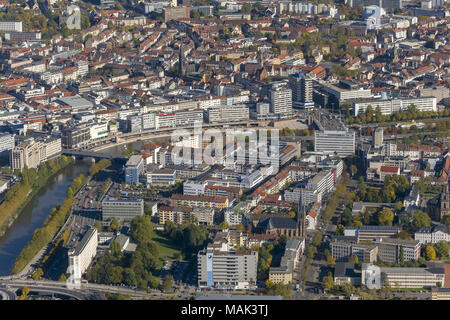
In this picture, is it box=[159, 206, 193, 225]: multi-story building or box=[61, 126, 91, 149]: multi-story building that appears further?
box=[61, 126, 91, 149]: multi-story building

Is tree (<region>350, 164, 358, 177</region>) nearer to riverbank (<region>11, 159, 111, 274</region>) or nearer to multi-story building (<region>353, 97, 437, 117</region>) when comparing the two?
multi-story building (<region>353, 97, 437, 117</region>)

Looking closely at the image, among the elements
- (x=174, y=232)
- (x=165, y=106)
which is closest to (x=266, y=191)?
(x=174, y=232)

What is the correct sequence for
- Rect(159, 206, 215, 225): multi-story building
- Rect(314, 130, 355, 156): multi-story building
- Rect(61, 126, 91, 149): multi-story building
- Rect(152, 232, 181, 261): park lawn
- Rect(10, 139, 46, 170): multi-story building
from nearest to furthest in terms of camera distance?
Rect(152, 232, 181, 261): park lawn < Rect(159, 206, 215, 225): multi-story building < Rect(10, 139, 46, 170): multi-story building < Rect(314, 130, 355, 156): multi-story building < Rect(61, 126, 91, 149): multi-story building

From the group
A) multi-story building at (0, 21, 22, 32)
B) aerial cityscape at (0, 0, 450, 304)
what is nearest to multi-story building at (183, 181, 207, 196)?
aerial cityscape at (0, 0, 450, 304)

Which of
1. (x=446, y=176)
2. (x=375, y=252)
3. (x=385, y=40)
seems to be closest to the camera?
(x=375, y=252)

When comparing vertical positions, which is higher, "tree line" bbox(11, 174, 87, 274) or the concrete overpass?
the concrete overpass

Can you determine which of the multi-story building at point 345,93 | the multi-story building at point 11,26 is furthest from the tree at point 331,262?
the multi-story building at point 11,26
